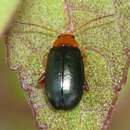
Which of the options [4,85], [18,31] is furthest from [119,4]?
[4,85]

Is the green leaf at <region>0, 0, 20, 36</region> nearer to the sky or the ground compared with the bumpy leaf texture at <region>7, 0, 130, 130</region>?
nearer to the sky

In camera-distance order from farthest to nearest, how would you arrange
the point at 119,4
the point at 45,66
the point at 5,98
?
1. the point at 5,98
2. the point at 45,66
3. the point at 119,4

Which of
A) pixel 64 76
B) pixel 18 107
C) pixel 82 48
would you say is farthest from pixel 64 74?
pixel 18 107

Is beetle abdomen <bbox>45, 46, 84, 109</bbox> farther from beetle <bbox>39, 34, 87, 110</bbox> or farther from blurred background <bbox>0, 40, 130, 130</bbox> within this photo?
blurred background <bbox>0, 40, 130, 130</bbox>

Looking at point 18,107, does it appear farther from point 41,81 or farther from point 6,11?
point 6,11

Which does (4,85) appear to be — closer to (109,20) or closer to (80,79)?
(80,79)

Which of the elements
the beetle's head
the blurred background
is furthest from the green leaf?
the blurred background

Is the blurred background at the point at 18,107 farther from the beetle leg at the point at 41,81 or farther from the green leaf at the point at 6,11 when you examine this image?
the green leaf at the point at 6,11

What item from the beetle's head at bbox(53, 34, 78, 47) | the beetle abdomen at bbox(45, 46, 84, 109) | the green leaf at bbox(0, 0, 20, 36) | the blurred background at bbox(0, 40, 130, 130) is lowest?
the blurred background at bbox(0, 40, 130, 130)
